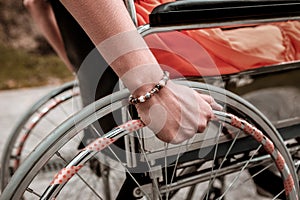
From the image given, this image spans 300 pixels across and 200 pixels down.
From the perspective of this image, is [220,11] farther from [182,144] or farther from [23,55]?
[23,55]

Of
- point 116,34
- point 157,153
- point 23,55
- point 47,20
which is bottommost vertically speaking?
point 157,153

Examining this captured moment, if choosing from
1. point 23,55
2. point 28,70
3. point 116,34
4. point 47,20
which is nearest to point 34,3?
point 47,20

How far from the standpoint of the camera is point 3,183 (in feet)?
5.30

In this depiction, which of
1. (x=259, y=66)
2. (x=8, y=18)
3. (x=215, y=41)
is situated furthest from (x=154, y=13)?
(x=8, y=18)

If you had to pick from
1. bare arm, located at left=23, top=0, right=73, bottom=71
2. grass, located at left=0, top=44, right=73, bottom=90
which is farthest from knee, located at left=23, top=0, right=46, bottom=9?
grass, located at left=0, top=44, right=73, bottom=90

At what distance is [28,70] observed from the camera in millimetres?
4578

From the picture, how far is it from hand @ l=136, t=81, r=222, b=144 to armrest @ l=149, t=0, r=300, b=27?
0.45ft

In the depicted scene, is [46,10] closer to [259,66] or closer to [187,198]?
[259,66]

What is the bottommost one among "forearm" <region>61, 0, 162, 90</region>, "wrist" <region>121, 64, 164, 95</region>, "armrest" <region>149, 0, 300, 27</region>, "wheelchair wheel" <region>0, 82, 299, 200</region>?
"wheelchair wheel" <region>0, 82, 299, 200</region>

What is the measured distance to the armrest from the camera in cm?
98

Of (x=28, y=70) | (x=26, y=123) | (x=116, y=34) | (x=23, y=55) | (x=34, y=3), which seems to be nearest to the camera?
(x=116, y=34)

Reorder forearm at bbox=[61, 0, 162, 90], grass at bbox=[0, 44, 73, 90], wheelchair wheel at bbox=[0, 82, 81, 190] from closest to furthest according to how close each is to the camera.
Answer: forearm at bbox=[61, 0, 162, 90], wheelchair wheel at bbox=[0, 82, 81, 190], grass at bbox=[0, 44, 73, 90]

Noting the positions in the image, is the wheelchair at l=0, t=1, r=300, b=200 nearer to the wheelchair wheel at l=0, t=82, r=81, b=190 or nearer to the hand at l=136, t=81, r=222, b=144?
the hand at l=136, t=81, r=222, b=144

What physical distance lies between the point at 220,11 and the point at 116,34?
259mm
